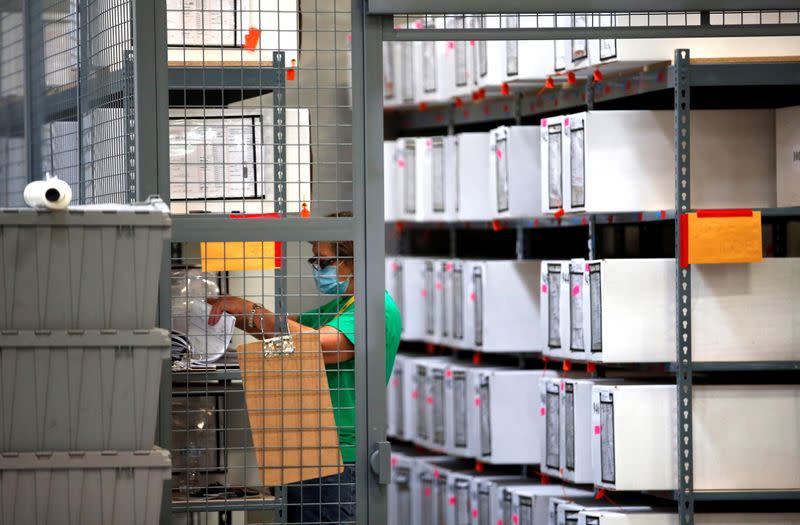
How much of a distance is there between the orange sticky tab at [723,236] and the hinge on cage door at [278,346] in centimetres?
136

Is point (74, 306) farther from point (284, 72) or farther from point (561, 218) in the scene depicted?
point (561, 218)

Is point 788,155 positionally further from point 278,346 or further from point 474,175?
point 278,346

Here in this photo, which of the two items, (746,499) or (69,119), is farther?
(69,119)

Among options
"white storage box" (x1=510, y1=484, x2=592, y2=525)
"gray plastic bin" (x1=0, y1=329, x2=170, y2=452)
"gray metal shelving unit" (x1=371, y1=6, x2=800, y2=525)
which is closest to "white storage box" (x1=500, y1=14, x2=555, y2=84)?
"gray metal shelving unit" (x1=371, y1=6, x2=800, y2=525)

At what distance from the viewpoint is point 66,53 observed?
172 inches

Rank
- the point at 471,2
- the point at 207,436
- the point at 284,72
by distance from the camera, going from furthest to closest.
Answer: the point at 207,436
the point at 284,72
the point at 471,2

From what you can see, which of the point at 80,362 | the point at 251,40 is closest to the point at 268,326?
the point at 80,362

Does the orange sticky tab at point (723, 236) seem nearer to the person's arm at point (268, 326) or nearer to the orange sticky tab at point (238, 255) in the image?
the person's arm at point (268, 326)

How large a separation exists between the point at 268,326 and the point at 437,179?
8.35 feet

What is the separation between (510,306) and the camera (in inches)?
200

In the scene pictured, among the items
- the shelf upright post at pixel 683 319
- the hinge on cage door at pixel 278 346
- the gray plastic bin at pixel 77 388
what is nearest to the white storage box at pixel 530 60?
the shelf upright post at pixel 683 319

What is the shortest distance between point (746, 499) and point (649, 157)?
1.23 m

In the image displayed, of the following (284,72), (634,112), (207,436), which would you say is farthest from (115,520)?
(634,112)

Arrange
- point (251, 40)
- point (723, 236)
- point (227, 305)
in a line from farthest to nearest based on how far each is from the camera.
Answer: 1. point (723, 236)
2. point (251, 40)
3. point (227, 305)
